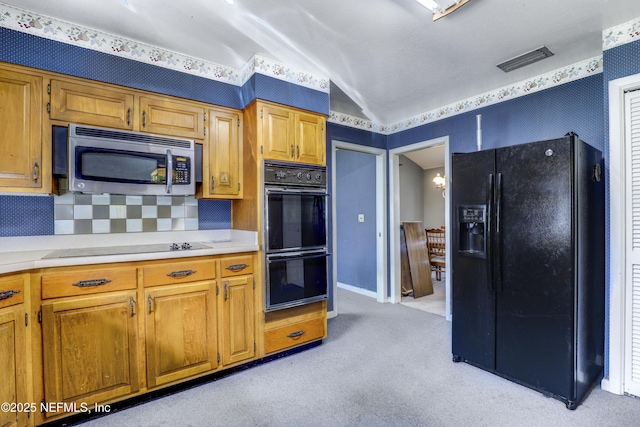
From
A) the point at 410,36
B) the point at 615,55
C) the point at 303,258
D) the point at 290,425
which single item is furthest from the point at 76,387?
the point at 615,55

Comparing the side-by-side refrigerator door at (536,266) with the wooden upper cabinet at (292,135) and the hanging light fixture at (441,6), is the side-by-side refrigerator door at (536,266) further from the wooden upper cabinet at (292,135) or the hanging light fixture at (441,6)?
the wooden upper cabinet at (292,135)

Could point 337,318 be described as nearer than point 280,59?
No

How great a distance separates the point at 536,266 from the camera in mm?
2037

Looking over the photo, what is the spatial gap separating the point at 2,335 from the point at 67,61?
169 cm

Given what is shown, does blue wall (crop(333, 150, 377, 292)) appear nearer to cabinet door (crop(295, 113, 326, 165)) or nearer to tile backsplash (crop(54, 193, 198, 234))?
cabinet door (crop(295, 113, 326, 165))

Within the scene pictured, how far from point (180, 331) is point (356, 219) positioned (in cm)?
301

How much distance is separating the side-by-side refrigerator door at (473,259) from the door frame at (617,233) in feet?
2.39

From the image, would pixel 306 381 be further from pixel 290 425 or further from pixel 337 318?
pixel 337 318

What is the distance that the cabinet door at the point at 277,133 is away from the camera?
8.23 ft

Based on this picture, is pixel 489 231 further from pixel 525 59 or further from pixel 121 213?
pixel 121 213

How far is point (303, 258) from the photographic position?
259 cm

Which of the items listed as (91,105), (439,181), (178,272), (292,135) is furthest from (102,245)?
(439,181)

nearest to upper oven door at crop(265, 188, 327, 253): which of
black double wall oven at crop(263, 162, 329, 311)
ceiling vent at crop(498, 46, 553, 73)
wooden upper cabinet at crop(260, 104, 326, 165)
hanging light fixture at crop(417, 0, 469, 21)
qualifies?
black double wall oven at crop(263, 162, 329, 311)

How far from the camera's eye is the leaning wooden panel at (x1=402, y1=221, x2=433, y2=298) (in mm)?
4469
